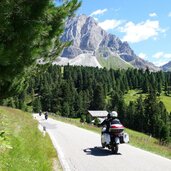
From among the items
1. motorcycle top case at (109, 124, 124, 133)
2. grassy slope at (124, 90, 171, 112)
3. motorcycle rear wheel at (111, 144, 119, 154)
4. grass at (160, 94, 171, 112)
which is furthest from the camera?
grassy slope at (124, 90, 171, 112)

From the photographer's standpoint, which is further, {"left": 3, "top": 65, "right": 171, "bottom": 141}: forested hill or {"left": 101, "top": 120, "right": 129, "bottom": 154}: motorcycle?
{"left": 3, "top": 65, "right": 171, "bottom": 141}: forested hill

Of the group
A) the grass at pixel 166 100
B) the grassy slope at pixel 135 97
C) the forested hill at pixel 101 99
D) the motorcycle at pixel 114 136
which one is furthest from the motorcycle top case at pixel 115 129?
the grassy slope at pixel 135 97

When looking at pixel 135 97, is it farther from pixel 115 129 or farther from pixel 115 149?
pixel 115 149

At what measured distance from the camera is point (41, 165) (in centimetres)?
1012

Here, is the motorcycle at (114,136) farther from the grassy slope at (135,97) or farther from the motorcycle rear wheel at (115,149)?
the grassy slope at (135,97)

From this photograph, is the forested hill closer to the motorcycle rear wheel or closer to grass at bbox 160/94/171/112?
grass at bbox 160/94/171/112

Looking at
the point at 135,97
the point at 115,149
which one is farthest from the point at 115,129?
the point at 135,97

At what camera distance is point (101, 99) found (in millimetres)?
137750

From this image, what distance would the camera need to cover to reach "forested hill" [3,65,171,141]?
98.6m

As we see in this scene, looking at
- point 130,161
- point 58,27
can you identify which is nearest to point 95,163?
point 130,161

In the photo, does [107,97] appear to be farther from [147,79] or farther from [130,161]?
[130,161]

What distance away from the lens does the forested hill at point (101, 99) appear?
3880 inches

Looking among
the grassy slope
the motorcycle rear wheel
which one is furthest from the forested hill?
the motorcycle rear wheel

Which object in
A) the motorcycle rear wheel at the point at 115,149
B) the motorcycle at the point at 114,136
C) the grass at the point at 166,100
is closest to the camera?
the motorcycle rear wheel at the point at 115,149
